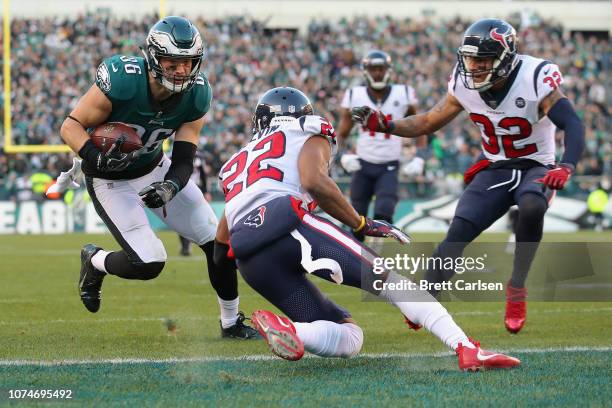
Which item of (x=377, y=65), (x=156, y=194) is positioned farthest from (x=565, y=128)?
(x=377, y=65)

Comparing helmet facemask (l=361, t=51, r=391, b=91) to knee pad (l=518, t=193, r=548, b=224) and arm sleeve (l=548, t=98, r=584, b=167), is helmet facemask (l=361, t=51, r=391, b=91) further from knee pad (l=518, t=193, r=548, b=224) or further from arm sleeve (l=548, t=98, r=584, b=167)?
knee pad (l=518, t=193, r=548, b=224)

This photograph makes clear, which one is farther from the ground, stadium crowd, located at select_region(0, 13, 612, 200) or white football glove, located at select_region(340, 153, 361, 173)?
white football glove, located at select_region(340, 153, 361, 173)

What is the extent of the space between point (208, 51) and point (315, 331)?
1917cm

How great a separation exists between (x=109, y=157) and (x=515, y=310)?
2369 mm

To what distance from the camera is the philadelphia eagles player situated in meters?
5.18

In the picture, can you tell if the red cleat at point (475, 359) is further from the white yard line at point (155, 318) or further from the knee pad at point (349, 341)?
the white yard line at point (155, 318)

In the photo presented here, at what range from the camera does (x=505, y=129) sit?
18.7ft

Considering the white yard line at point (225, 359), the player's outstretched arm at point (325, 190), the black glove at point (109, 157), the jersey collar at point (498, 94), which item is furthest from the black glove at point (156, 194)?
the jersey collar at point (498, 94)

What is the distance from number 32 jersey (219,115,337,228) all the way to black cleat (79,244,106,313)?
1536 mm

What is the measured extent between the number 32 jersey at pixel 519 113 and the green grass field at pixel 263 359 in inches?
41.5

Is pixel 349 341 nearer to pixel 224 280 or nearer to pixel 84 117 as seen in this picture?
pixel 224 280

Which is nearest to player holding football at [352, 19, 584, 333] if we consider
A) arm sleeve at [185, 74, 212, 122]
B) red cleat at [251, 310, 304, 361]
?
arm sleeve at [185, 74, 212, 122]

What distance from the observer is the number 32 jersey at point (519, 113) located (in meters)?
5.58

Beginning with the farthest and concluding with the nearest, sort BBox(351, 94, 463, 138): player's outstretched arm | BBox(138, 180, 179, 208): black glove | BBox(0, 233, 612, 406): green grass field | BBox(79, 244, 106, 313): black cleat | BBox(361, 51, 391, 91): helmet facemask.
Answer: BBox(361, 51, 391, 91): helmet facemask
BBox(351, 94, 463, 138): player's outstretched arm
BBox(79, 244, 106, 313): black cleat
BBox(138, 180, 179, 208): black glove
BBox(0, 233, 612, 406): green grass field
